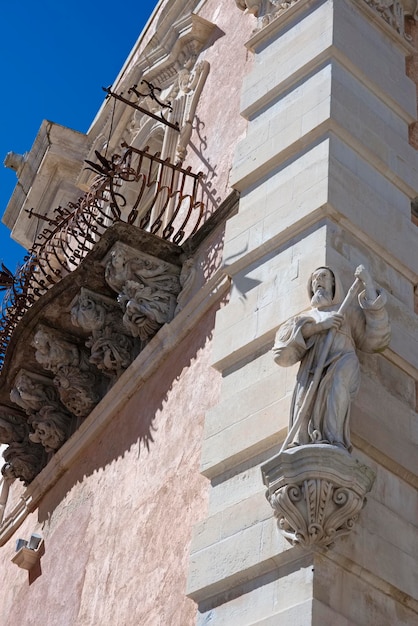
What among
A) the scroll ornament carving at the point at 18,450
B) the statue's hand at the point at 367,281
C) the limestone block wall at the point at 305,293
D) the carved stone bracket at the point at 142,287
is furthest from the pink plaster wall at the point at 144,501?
the statue's hand at the point at 367,281

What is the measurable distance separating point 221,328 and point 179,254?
1924 mm

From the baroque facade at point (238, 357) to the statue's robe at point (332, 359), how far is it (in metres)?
0.01

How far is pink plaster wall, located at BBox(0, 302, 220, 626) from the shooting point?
27.5ft

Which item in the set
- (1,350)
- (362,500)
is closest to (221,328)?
(362,500)

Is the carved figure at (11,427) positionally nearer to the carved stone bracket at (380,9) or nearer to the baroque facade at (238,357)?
the baroque facade at (238,357)

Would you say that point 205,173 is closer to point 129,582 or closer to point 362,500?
point 129,582

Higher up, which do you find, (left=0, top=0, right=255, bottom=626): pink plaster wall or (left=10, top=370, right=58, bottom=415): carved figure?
(left=10, top=370, right=58, bottom=415): carved figure

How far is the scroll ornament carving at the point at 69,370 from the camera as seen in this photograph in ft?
36.0

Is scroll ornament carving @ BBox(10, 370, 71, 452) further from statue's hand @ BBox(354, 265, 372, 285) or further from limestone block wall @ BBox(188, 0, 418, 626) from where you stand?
statue's hand @ BBox(354, 265, 372, 285)

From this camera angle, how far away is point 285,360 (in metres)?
7.27

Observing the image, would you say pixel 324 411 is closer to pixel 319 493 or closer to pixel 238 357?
pixel 319 493

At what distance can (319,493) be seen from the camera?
6543mm

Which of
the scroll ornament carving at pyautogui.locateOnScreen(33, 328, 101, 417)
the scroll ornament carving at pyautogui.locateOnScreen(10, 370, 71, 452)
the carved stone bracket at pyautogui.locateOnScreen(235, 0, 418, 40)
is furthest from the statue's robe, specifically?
the scroll ornament carving at pyautogui.locateOnScreen(10, 370, 71, 452)

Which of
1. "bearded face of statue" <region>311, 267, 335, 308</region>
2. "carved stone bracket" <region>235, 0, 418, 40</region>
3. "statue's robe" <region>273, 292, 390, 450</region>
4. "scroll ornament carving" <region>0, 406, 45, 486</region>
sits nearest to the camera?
"statue's robe" <region>273, 292, 390, 450</region>
